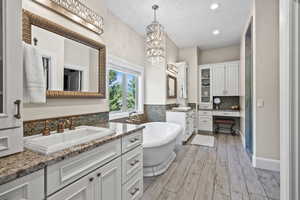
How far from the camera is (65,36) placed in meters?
1.50

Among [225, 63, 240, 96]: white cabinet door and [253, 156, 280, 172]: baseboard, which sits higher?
[225, 63, 240, 96]: white cabinet door

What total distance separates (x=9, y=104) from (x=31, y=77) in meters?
0.26

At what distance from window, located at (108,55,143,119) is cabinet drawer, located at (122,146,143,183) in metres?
1.29

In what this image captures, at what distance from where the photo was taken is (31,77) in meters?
1.03

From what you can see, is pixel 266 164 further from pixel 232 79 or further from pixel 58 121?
pixel 58 121

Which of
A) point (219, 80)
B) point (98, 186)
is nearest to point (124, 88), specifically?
point (98, 186)

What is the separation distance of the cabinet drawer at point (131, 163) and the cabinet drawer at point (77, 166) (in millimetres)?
185

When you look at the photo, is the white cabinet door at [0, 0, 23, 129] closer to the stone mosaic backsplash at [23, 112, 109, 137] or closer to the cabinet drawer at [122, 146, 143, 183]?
the stone mosaic backsplash at [23, 112, 109, 137]

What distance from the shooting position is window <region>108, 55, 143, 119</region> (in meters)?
2.91

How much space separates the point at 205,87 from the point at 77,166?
4923 millimetres

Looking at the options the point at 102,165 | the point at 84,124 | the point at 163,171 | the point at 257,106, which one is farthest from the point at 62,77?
the point at 257,106

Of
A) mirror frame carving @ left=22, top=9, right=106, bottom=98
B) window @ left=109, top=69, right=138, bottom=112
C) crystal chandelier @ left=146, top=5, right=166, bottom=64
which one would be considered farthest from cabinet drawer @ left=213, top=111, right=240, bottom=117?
mirror frame carving @ left=22, top=9, right=106, bottom=98

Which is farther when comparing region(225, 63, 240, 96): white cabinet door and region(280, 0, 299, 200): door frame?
region(225, 63, 240, 96): white cabinet door

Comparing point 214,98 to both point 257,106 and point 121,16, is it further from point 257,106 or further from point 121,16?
point 121,16
